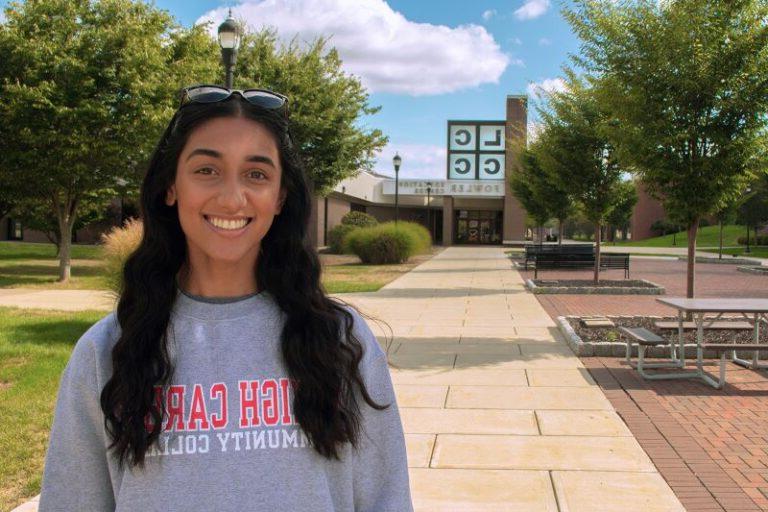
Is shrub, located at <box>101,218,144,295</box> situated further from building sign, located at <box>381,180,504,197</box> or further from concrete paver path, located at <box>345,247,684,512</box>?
building sign, located at <box>381,180,504,197</box>

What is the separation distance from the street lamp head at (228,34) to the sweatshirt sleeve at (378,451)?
1002 cm

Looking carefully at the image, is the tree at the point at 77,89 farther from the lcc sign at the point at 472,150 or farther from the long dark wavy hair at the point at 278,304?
the lcc sign at the point at 472,150

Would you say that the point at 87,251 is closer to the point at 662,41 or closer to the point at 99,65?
the point at 99,65

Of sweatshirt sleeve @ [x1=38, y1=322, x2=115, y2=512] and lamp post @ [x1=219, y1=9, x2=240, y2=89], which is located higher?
lamp post @ [x1=219, y1=9, x2=240, y2=89]

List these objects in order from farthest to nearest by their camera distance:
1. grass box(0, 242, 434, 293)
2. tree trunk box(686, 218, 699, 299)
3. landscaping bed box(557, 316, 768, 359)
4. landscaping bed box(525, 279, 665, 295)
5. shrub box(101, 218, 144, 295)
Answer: grass box(0, 242, 434, 293), landscaping bed box(525, 279, 665, 295), tree trunk box(686, 218, 699, 299), shrub box(101, 218, 144, 295), landscaping bed box(557, 316, 768, 359)

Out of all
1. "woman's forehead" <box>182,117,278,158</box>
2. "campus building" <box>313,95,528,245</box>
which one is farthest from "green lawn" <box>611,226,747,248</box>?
"woman's forehead" <box>182,117,278,158</box>

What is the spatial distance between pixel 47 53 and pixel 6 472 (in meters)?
14.1

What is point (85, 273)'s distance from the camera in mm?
20594

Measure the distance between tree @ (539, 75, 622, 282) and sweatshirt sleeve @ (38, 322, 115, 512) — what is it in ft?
51.6

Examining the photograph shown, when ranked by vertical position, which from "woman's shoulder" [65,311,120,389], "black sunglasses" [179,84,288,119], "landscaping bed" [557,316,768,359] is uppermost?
"black sunglasses" [179,84,288,119]

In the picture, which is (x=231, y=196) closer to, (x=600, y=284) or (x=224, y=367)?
(x=224, y=367)

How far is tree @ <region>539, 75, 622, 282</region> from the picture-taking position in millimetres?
16266

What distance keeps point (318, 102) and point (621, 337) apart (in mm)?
16238

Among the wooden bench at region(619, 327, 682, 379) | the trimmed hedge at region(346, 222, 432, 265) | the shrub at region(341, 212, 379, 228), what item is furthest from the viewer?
the shrub at region(341, 212, 379, 228)
